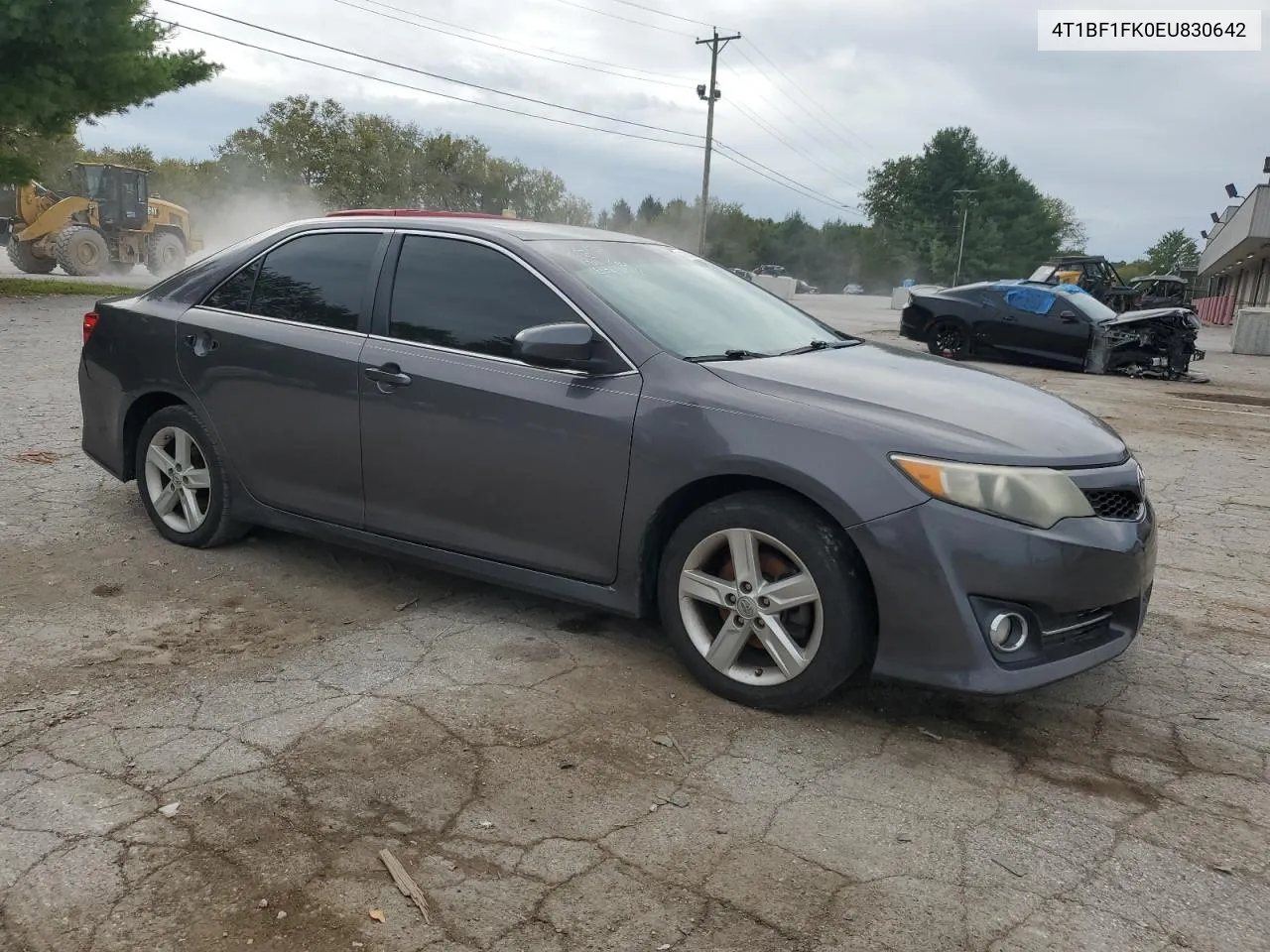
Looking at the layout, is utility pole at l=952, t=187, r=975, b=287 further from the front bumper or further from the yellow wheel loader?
the front bumper

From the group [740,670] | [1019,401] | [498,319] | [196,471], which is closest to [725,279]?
[498,319]

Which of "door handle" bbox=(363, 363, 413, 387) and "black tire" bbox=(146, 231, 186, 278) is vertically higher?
"black tire" bbox=(146, 231, 186, 278)

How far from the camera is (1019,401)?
376cm

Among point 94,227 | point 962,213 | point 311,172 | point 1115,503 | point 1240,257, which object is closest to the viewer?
Result: point 1115,503

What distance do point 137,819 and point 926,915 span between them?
1948mm

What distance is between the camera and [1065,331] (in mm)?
15086

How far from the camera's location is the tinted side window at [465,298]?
3959mm

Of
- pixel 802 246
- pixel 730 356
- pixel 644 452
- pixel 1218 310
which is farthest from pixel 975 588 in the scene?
pixel 802 246

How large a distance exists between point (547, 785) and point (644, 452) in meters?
1.15

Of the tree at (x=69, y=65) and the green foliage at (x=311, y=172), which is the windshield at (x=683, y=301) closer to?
the tree at (x=69, y=65)

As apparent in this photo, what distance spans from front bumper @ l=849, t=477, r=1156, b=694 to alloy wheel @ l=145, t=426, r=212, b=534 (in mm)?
3133

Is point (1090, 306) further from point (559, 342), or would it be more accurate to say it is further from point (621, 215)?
point (621, 215)

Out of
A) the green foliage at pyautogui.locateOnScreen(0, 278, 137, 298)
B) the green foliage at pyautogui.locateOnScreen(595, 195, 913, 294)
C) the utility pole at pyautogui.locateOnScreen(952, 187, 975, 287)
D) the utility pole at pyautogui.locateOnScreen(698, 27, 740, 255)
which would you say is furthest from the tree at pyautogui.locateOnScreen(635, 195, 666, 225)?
the green foliage at pyautogui.locateOnScreen(0, 278, 137, 298)

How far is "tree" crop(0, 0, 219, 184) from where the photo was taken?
17062 millimetres
